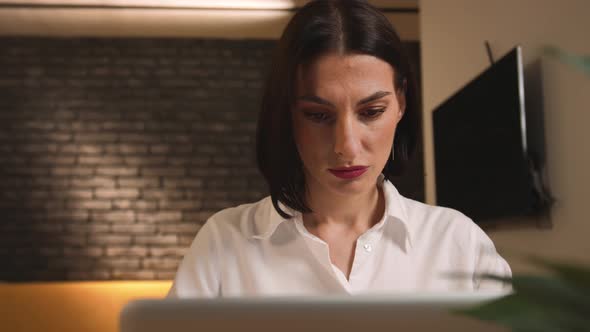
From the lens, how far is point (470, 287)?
1.15m

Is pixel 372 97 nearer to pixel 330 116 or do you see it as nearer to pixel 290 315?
pixel 330 116

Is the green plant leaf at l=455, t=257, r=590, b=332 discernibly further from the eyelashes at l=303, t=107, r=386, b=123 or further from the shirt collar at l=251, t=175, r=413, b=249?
the shirt collar at l=251, t=175, r=413, b=249

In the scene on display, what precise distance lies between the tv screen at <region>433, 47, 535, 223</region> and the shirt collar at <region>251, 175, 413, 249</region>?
191cm

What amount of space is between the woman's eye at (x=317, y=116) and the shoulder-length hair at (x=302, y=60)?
4cm

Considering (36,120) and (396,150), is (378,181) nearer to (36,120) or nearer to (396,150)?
(396,150)

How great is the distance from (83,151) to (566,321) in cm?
603

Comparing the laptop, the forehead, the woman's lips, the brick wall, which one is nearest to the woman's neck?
the woman's lips

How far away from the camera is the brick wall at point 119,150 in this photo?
236 inches

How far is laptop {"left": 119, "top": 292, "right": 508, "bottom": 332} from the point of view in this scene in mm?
513

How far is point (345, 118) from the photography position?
1062 mm

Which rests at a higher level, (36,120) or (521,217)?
(36,120)

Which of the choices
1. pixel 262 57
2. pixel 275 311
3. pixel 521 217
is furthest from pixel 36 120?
pixel 275 311

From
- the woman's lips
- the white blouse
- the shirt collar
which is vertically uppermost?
the woman's lips

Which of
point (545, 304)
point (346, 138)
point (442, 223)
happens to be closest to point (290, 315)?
point (545, 304)
